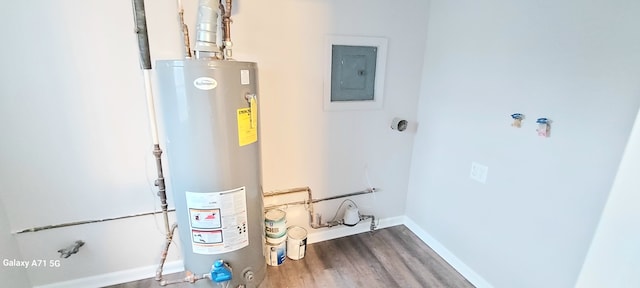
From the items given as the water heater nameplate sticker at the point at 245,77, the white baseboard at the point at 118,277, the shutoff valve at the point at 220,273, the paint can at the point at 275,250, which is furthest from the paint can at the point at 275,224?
the water heater nameplate sticker at the point at 245,77

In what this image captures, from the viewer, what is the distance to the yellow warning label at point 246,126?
1.33 meters

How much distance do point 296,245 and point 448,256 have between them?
1.15m

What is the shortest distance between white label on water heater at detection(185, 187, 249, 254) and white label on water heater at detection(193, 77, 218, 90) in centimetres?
51

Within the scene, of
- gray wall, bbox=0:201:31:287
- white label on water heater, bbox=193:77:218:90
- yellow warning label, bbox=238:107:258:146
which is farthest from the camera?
gray wall, bbox=0:201:31:287

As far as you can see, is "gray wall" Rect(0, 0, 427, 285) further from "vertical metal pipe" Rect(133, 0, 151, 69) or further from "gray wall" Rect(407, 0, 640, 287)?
"gray wall" Rect(407, 0, 640, 287)

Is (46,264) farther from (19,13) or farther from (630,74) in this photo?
(630,74)

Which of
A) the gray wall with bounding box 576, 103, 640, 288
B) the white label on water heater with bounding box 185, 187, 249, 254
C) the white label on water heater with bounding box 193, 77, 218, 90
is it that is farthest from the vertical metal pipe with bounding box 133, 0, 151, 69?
the gray wall with bounding box 576, 103, 640, 288

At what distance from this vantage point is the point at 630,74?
1.12 metres

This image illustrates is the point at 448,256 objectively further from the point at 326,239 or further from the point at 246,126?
the point at 246,126

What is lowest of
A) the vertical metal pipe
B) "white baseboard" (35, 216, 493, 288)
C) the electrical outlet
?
"white baseboard" (35, 216, 493, 288)

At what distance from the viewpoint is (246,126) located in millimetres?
1357

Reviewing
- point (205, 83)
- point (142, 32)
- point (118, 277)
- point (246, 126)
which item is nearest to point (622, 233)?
point (246, 126)

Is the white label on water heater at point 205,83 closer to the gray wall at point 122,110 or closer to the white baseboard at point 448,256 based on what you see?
the gray wall at point 122,110

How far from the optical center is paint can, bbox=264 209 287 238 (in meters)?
1.92
